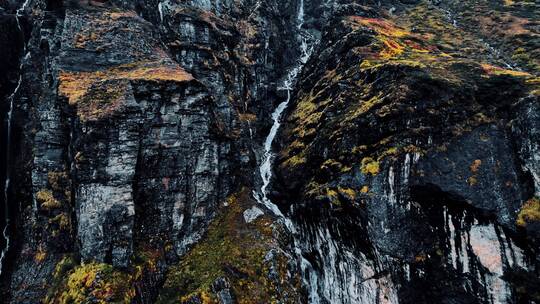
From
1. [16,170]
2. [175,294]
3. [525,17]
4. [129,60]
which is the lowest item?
[175,294]

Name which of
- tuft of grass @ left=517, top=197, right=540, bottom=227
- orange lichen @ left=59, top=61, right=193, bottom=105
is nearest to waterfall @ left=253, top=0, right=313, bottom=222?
orange lichen @ left=59, top=61, right=193, bottom=105

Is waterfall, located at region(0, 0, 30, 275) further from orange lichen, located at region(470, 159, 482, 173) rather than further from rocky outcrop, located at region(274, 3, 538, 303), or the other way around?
orange lichen, located at region(470, 159, 482, 173)

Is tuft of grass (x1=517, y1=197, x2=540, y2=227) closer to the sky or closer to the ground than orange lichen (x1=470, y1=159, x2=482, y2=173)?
closer to the ground

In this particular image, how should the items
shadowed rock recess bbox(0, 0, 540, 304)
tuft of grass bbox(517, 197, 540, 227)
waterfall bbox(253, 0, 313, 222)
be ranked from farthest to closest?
1. waterfall bbox(253, 0, 313, 222)
2. shadowed rock recess bbox(0, 0, 540, 304)
3. tuft of grass bbox(517, 197, 540, 227)


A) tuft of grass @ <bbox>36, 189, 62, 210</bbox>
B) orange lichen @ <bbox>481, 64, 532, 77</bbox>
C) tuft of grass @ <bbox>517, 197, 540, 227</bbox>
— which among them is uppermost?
orange lichen @ <bbox>481, 64, 532, 77</bbox>

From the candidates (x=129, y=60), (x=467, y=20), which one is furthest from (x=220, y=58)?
(x=467, y=20)

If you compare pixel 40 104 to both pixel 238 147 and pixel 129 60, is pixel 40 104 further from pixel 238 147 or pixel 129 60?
pixel 238 147

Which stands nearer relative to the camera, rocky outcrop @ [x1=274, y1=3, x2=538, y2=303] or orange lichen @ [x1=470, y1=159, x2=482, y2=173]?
rocky outcrop @ [x1=274, y1=3, x2=538, y2=303]

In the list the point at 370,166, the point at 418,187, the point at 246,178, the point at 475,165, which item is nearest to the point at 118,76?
the point at 246,178
